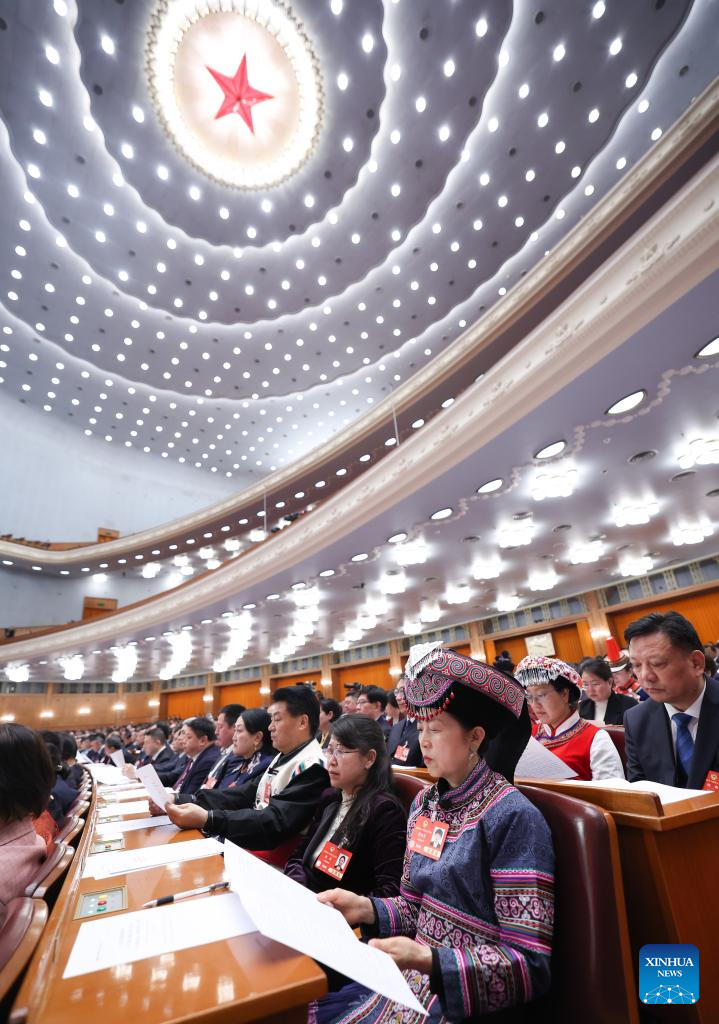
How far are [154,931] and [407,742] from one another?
3.63m

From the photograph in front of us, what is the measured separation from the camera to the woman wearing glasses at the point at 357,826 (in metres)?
1.61

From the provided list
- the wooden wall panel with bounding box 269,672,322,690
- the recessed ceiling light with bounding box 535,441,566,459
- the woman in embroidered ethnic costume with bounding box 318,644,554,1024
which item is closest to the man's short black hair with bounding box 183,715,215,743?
the woman in embroidered ethnic costume with bounding box 318,644,554,1024

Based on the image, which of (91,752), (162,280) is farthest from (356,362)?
(91,752)

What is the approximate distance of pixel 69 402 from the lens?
1784 cm

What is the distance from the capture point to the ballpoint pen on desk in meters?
1.14

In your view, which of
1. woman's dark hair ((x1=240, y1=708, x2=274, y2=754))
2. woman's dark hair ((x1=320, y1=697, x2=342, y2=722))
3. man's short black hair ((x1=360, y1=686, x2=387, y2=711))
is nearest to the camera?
woman's dark hair ((x1=240, y1=708, x2=274, y2=754))

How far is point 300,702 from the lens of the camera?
96.3 inches

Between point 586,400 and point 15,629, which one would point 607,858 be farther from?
point 15,629

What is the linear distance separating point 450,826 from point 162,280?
15082 millimetres

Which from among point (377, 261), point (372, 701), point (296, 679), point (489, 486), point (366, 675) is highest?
point (377, 261)

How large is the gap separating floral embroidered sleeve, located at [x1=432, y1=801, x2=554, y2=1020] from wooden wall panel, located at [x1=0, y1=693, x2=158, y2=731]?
19.6 m

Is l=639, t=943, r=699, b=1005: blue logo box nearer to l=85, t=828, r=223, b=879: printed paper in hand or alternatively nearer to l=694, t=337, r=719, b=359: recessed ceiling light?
l=85, t=828, r=223, b=879: printed paper in hand

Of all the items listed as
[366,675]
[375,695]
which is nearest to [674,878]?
[375,695]

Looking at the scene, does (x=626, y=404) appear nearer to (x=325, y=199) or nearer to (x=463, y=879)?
(x=463, y=879)
